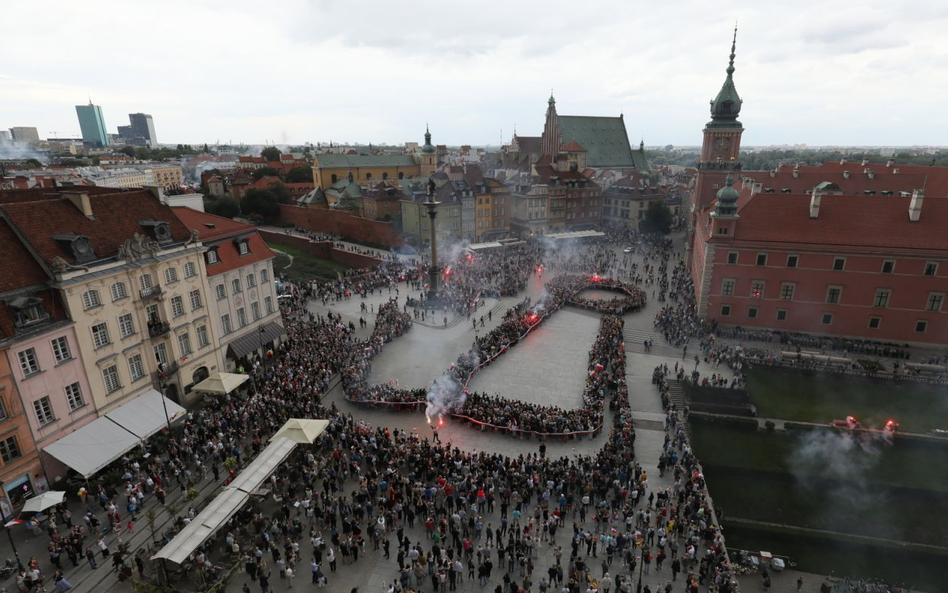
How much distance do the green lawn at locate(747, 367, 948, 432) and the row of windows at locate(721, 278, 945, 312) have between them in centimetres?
702

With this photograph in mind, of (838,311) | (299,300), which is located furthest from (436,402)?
(838,311)

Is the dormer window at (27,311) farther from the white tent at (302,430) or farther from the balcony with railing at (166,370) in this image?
the white tent at (302,430)

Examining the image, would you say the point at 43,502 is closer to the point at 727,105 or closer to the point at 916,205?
the point at 916,205

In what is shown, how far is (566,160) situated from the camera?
89.1 metres

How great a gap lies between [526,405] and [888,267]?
28982mm

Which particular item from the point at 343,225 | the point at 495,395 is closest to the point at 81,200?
the point at 495,395

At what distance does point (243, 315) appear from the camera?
3272cm

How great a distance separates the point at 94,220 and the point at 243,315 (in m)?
10.4

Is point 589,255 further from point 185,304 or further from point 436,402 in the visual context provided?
point 185,304

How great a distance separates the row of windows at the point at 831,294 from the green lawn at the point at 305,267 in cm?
3896

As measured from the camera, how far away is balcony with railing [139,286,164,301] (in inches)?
969

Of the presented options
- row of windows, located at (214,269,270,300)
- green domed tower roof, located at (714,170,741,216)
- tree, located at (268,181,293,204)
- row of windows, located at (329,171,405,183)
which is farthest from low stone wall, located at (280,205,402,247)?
green domed tower roof, located at (714,170,741,216)

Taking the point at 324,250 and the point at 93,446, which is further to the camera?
the point at 324,250

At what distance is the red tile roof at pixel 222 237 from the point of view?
3016 centimetres
